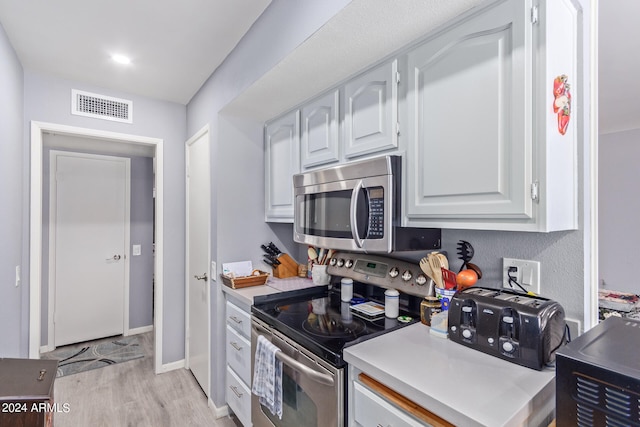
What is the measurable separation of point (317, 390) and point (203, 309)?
1.57m

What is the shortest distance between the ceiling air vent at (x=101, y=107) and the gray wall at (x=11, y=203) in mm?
313

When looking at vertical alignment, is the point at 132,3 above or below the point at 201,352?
above

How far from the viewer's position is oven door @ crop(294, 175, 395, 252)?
1.32 meters

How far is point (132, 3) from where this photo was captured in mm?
→ 1563

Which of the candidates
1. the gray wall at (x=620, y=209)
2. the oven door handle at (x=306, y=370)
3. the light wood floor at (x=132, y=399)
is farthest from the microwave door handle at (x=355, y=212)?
the gray wall at (x=620, y=209)

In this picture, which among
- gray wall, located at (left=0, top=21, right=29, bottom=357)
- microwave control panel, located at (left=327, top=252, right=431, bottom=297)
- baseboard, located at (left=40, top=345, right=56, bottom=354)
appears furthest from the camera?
baseboard, located at (left=40, top=345, right=56, bottom=354)

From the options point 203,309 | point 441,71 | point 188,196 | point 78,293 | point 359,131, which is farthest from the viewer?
point 78,293

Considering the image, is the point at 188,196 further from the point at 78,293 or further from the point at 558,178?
the point at 558,178

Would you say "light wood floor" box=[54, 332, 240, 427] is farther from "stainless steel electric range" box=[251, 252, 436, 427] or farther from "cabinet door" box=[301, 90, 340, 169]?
"cabinet door" box=[301, 90, 340, 169]

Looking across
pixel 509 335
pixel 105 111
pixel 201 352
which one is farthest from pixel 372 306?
pixel 105 111

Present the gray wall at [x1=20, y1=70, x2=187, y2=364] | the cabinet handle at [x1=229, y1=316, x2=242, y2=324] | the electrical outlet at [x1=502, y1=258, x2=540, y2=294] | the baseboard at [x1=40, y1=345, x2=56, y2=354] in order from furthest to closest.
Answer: the baseboard at [x1=40, y1=345, x2=56, y2=354]
the gray wall at [x1=20, y1=70, x2=187, y2=364]
the cabinet handle at [x1=229, y1=316, x2=242, y2=324]
the electrical outlet at [x1=502, y1=258, x2=540, y2=294]

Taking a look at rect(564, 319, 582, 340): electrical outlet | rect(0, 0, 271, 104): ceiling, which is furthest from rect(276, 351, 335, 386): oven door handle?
rect(0, 0, 271, 104): ceiling

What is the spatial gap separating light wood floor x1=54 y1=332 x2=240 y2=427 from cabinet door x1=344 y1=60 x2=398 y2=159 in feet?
6.69

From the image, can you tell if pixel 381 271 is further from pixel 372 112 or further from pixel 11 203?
pixel 11 203
